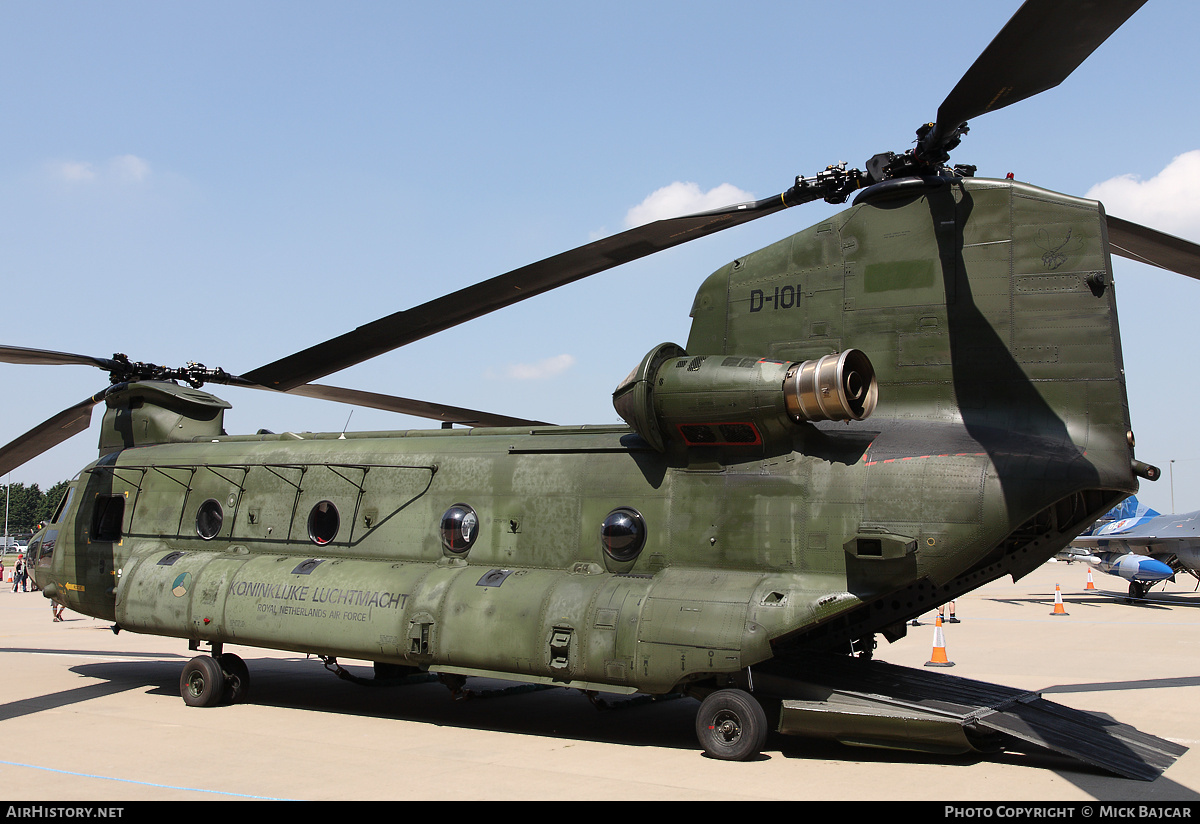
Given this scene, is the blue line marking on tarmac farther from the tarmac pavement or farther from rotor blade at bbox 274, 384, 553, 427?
rotor blade at bbox 274, 384, 553, 427

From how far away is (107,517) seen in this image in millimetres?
13758

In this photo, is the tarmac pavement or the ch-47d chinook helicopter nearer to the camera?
the tarmac pavement

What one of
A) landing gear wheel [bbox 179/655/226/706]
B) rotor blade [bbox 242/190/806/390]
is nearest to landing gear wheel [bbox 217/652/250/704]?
landing gear wheel [bbox 179/655/226/706]

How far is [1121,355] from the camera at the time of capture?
821 centimetres

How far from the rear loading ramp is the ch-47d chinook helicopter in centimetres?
3

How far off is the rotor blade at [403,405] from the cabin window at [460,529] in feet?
8.17

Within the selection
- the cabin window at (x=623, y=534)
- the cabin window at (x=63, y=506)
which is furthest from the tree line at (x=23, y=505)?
the cabin window at (x=623, y=534)

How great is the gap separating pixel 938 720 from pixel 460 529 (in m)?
5.55

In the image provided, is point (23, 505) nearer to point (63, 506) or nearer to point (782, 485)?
point (63, 506)

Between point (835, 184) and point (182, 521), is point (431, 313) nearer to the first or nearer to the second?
point (835, 184)

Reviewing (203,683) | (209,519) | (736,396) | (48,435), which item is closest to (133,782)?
(203,683)

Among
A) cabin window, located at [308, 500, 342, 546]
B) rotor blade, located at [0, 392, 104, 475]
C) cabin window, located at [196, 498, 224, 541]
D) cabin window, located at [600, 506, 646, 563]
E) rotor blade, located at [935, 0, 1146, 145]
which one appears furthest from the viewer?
rotor blade, located at [0, 392, 104, 475]

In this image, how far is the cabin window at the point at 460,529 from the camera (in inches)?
421

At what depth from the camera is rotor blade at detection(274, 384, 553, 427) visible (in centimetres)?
1321
